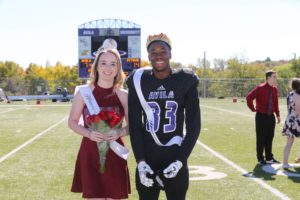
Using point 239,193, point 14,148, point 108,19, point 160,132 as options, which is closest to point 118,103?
point 160,132

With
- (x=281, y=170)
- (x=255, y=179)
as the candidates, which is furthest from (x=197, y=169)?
(x=281, y=170)

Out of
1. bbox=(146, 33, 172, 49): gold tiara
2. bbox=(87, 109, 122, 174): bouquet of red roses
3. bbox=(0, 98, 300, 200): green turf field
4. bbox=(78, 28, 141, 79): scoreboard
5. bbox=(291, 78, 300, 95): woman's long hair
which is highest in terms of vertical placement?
bbox=(78, 28, 141, 79): scoreboard

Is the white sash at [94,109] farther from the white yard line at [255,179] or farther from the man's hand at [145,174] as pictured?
the white yard line at [255,179]

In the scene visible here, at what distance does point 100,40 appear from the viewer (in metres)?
40.0

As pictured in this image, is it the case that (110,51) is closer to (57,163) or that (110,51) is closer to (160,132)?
(160,132)

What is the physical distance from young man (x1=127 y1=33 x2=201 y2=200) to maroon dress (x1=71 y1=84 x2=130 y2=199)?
36cm

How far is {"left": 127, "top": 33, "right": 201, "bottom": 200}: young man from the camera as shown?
328 centimetres

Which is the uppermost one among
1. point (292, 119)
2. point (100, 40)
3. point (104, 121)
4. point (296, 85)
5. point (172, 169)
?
point (100, 40)

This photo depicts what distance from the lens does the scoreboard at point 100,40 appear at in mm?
39188

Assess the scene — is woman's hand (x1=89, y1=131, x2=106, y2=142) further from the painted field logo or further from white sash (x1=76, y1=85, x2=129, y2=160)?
the painted field logo

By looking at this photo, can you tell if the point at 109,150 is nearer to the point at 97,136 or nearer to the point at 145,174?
the point at 97,136

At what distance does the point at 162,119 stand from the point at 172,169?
0.38m

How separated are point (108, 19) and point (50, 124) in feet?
83.1

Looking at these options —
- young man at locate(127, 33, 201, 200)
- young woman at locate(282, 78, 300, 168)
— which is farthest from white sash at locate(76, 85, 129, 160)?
young woman at locate(282, 78, 300, 168)
